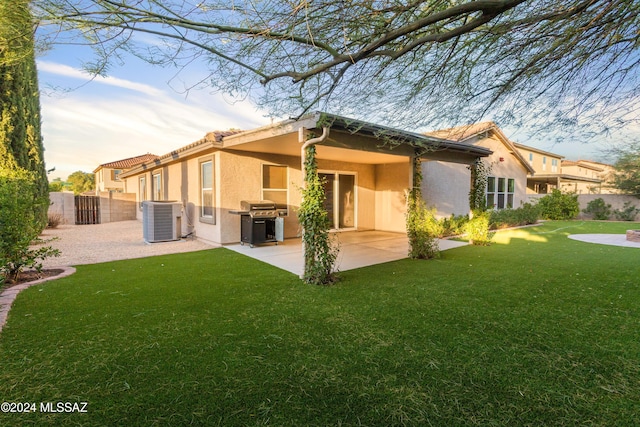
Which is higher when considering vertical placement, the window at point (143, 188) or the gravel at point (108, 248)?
the window at point (143, 188)

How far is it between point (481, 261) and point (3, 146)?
46.0 ft

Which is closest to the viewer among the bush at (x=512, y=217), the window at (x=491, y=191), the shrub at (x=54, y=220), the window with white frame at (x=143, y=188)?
the bush at (x=512, y=217)

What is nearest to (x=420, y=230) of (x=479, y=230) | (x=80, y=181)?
(x=479, y=230)

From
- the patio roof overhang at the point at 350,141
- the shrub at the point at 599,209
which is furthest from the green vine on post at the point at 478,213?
the shrub at the point at 599,209

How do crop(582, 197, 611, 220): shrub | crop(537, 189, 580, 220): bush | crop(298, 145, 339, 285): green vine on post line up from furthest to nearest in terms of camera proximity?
crop(582, 197, 611, 220): shrub → crop(537, 189, 580, 220): bush → crop(298, 145, 339, 285): green vine on post

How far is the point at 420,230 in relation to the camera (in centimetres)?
753

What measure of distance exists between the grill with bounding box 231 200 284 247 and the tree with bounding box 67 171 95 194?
54868mm

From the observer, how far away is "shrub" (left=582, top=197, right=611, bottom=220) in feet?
61.9

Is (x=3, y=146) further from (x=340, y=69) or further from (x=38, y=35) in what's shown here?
(x=340, y=69)

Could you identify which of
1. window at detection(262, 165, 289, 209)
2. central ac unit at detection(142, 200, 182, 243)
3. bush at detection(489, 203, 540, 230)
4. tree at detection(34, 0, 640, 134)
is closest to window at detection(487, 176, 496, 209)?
bush at detection(489, 203, 540, 230)

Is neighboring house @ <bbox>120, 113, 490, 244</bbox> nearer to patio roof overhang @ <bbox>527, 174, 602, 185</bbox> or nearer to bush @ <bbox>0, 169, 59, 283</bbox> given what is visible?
bush @ <bbox>0, 169, 59, 283</bbox>

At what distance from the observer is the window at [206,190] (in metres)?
9.52

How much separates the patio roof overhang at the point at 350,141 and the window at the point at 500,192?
6614 mm

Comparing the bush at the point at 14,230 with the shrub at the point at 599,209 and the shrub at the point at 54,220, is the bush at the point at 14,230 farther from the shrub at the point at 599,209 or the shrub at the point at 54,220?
the shrub at the point at 599,209
